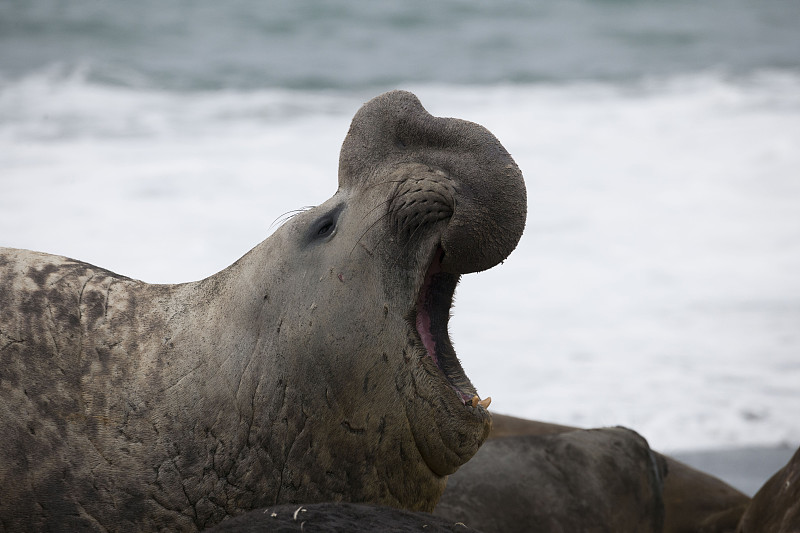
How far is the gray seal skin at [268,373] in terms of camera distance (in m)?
2.72

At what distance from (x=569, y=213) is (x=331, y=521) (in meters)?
9.02

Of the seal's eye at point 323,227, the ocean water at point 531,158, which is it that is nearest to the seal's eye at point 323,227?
the seal's eye at point 323,227

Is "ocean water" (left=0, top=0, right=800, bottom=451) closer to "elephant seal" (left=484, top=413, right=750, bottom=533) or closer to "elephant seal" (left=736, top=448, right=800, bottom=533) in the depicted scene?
"elephant seal" (left=484, top=413, right=750, bottom=533)

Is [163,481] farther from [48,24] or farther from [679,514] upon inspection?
[48,24]

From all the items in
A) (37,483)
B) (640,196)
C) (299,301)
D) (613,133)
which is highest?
(613,133)

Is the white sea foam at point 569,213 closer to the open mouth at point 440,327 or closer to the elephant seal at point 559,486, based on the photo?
the elephant seal at point 559,486

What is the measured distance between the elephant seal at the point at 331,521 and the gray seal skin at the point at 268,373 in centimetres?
31

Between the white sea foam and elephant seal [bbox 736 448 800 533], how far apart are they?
78.6 inches

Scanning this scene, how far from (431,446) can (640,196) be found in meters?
9.33

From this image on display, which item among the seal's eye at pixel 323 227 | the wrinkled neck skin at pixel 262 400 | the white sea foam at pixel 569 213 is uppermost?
the white sea foam at pixel 569 213

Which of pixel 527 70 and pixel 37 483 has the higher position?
pixel 527 70

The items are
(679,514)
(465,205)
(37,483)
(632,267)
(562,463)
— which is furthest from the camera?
(632,267)

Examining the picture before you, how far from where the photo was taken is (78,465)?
8.91 feet

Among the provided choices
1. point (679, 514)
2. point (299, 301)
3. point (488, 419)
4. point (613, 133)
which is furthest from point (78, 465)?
point (613, 133)
